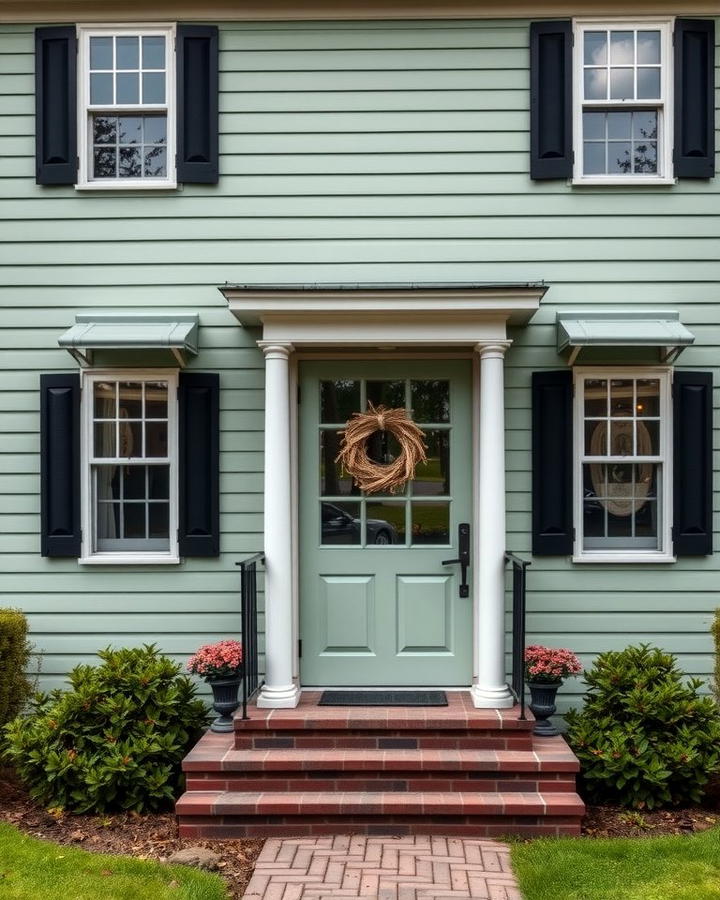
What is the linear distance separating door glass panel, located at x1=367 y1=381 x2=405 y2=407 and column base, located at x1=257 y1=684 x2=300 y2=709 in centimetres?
199

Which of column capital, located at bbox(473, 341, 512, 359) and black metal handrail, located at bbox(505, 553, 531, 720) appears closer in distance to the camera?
black metal handrail, located at bbox(505, 553, 531, 720)

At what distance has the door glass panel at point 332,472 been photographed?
4.84 meters

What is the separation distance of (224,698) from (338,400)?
209 centimetres

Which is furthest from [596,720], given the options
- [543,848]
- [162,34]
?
[162,34]

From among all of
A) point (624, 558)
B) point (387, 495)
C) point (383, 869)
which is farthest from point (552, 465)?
point (383, 869)

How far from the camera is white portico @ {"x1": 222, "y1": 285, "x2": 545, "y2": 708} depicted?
4.33 meters

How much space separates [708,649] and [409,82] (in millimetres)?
4483

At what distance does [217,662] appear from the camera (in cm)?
430

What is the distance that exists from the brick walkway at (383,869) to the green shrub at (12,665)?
194 centimetres

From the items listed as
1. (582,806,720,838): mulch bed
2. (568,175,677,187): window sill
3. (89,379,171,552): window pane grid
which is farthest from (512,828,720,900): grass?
(568,175,677,187): window sill

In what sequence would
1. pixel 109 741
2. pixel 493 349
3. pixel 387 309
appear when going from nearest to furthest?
pixel 109 741 < pixel 387 309 < pixel 493 349

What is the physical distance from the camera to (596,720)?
4.19m

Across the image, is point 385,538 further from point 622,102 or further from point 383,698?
point 622,102

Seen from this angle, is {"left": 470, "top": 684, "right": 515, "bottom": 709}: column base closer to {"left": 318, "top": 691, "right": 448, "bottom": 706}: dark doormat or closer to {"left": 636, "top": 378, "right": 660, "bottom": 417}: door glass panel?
{"left": 318, "top": 691, "right": 448, "bottom": 706}: dark doormat
